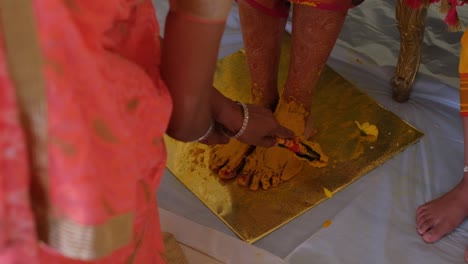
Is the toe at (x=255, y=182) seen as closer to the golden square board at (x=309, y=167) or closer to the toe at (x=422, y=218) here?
the golden square board at (x=309, y=167)

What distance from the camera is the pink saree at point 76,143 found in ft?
1.38

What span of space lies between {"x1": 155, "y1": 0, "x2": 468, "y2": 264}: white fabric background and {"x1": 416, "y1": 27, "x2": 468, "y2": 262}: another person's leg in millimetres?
19

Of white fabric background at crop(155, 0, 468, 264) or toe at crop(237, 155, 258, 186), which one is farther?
toe at crop(237, 155, 258, 186)

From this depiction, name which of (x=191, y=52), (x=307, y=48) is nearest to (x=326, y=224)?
(x=307, y=48)

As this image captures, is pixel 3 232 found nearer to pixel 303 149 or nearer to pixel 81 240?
pixel 81 240

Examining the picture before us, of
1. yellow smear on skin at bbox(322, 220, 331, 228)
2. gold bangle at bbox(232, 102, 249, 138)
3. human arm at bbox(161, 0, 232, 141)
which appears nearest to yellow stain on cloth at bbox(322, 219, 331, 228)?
yellow smear on skin at bbox(322, 220, 331, 228)

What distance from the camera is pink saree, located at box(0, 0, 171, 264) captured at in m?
0.42

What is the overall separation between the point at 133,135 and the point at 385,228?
706 mm

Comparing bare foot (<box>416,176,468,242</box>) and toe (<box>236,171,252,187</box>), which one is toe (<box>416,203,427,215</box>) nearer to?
bare foot (<box>416,176,468,242</box>)

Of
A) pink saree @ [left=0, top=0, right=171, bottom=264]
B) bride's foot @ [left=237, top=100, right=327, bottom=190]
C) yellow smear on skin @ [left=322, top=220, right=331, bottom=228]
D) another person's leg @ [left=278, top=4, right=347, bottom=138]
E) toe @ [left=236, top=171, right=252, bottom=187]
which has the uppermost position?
pink saree @ [left=0, top=0, right=171, bottom=264]

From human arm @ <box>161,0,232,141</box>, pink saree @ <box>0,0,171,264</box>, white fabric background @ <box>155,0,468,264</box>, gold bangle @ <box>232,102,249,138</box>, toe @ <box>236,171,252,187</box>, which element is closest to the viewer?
pink saree @ <box>0,0,171,264</box>

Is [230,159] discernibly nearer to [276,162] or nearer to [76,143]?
[276,162]

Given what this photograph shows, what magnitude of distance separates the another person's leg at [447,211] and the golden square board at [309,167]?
0.16m

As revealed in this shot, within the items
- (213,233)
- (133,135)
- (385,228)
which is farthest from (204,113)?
(385,228)
